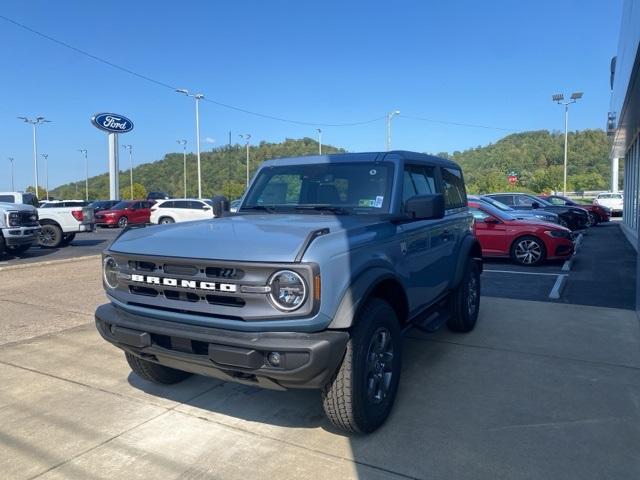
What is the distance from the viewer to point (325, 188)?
441cm

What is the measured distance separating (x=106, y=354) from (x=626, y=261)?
1113 cm

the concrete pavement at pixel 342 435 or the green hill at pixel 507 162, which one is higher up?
the green hill at pixel 507 162

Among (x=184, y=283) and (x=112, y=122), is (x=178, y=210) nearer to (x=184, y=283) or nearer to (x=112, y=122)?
(x=112, y=122)

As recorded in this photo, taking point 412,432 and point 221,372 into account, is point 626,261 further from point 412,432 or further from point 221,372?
point 221,372

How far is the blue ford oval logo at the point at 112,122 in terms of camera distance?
125 feet

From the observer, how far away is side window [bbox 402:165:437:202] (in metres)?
4.32

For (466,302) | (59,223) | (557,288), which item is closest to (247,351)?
(466,302)

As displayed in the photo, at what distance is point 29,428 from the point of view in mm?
3545

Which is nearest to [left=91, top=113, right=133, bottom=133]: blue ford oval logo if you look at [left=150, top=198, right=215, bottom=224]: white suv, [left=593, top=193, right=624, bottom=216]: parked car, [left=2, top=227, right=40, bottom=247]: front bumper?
[left=150, top=198, right=215, bottom=224]: white suv

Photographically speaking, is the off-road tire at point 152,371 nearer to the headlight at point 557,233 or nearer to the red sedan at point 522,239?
the red sedan at point 522,239

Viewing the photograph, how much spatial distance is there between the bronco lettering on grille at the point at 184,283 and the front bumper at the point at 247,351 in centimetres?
25

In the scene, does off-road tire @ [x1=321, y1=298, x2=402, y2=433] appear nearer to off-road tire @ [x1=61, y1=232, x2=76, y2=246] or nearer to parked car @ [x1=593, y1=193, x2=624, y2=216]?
off-road tire @ [x1=61, y1=232, x2=76, y2=246]

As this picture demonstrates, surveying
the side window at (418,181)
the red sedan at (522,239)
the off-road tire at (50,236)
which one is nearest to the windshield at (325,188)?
the side window at (418,181)

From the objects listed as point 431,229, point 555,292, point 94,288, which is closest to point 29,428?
point 431,229
